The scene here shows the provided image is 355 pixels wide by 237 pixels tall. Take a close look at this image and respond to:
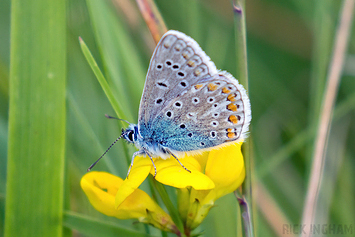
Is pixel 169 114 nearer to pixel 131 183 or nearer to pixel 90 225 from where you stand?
pixel 131 183

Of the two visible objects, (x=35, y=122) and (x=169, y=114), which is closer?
(x=35, y=122)

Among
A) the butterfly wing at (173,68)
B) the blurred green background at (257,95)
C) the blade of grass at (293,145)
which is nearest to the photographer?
the butterfly wing at (173,68)

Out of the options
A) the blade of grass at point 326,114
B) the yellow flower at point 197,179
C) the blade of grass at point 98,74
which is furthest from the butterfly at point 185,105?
the blade of grass at point 326,114

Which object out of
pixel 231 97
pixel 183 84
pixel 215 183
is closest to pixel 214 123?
pixel 231 97

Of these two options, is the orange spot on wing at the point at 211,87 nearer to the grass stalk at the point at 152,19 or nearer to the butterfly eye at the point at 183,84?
the butterfly eye at the point at 183,84

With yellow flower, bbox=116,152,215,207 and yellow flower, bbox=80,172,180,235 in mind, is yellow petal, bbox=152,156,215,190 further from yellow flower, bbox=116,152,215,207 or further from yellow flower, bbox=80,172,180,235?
yellow flower, bbox=80,172,180,235

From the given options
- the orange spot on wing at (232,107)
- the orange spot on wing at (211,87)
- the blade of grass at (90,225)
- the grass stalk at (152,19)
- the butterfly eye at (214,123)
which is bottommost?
the blade of grass at (90,225)

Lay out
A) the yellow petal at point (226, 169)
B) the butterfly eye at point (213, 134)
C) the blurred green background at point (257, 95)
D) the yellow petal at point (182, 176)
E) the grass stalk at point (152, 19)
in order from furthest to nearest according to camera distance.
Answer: the blurred green background at point (257, 95) < the grass stalk at point (152, 19) < the butterfly eye at point (213, 134) < the yellow petal at point (226, 169) < the yellow petal at point (182, 176)

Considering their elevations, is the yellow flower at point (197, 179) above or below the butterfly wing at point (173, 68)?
below
